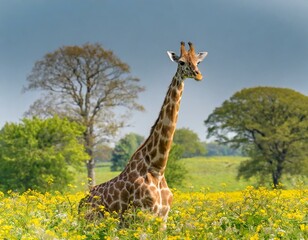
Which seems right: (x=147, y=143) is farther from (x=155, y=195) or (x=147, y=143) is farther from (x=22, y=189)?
(x=22, y=189)

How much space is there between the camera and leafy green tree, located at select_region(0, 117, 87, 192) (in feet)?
125

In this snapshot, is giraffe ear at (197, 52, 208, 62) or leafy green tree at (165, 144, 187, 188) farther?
leafy green tree at (165, 144, 187, 188)

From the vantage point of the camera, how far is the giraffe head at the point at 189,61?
9.67m

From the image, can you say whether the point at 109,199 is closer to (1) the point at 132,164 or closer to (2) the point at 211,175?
(1) the point at 132,164

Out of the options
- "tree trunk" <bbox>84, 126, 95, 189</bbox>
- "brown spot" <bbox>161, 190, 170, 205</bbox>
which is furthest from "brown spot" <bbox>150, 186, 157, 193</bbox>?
"tree trunk" <bbox>84, 126, 95, 189</bbox>

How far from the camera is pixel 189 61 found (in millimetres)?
9883

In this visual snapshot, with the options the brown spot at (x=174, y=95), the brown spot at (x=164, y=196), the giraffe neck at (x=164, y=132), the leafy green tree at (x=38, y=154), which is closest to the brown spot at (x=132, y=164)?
the giraffe neck at (x=164, y=132)

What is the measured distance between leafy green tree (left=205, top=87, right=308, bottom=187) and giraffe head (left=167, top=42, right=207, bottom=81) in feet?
117

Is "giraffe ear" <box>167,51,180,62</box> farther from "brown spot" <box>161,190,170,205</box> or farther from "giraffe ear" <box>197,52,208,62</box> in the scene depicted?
"brown spot" <box>161,190,170,205</box>

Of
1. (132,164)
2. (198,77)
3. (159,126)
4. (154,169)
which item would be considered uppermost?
(198,77)

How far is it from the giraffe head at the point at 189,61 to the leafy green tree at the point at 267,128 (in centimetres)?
3579

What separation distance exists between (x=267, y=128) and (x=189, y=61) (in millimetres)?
37569

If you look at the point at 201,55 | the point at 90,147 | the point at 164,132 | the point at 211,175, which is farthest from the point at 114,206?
the point at 211,175

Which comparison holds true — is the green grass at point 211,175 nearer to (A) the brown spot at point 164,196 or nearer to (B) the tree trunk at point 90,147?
(B) the tree trunk at point 90,147
